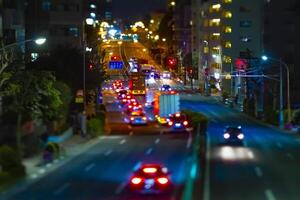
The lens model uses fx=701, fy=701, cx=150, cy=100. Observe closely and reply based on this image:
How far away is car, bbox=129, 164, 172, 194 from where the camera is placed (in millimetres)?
26156

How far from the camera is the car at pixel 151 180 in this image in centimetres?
2616

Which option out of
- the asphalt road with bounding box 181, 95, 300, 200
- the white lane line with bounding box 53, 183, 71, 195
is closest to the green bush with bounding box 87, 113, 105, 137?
the asphalt road with bounding box 181, 95, 300, 200

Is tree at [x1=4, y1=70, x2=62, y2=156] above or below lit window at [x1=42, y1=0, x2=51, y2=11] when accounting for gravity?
below

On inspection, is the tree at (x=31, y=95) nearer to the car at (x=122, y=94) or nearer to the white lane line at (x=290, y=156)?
the white lane line at (x=290, y=156)

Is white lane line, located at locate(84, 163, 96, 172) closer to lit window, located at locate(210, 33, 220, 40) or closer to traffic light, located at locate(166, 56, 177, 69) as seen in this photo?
lit window, located at locate(210, 33, 220, 40)

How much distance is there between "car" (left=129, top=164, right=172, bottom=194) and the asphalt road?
1.78 m

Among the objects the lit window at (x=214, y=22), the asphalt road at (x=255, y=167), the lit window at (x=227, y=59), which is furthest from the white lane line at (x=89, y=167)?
the lit window at (x=214, y=22)

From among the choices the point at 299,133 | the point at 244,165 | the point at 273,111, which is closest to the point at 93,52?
the point at 273,111

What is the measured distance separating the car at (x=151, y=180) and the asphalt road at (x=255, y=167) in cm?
178

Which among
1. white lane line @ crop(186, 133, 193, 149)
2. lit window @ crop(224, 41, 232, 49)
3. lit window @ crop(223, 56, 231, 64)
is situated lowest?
white lane line @ crop(186, 133, 193, 149)

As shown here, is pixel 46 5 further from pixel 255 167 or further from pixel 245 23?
pixel 255 167

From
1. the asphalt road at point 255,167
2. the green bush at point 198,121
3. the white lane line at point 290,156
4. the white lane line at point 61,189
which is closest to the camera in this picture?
the asphalt road at point 255,167

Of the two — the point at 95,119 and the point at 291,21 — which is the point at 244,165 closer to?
the point at 95,119

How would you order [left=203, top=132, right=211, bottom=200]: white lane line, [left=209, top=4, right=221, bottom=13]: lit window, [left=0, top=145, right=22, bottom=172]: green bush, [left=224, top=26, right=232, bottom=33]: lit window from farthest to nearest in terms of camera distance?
[left=209, top=4, right=221, bottom=13]: lit window
[left=224, top=26, right=232, bottom=33]: lit window
[left=0, top=145, right=22, bottom=172]: green bush
[left=203, top=132, right=211, bottom=200]: white lane line
